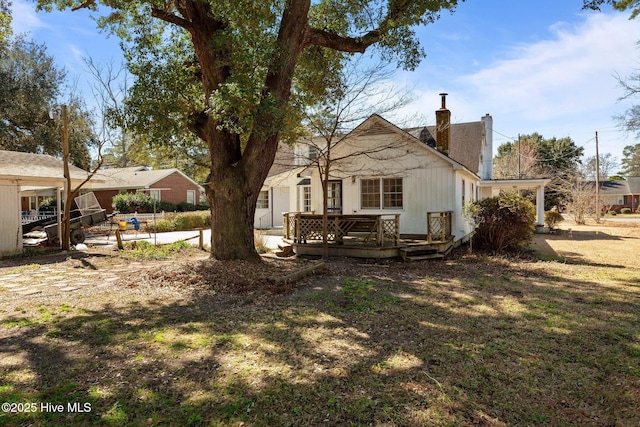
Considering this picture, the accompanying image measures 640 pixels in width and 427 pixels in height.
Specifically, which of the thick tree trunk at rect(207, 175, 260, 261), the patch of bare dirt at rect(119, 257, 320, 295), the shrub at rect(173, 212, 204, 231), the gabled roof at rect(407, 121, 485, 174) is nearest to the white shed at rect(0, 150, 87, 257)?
the patch of bare dirt at rect(119, 257, 320, 295)

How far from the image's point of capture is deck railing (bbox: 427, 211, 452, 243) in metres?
12.4

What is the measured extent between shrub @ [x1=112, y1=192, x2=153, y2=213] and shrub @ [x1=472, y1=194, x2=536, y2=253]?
2718 centimetres

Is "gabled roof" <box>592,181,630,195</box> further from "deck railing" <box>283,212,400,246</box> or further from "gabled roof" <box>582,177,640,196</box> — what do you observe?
"deck railing" <box>283,212,400,246</box>

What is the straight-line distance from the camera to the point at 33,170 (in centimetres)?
1364

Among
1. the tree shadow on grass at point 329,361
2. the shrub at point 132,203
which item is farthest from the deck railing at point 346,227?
the shrub at point 132,203

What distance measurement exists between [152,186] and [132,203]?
12.3ft

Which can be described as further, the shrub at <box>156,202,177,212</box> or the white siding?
the shrub at <box>156,202,177,212</box>

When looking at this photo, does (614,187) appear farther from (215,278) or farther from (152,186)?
(215,278)

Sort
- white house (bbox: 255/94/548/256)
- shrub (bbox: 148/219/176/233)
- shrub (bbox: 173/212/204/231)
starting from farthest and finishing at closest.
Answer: shrub (bbox: 173/212/204/231) < shrub (bbox: 148/219/176/233) < white house (bbox: 255/94/548/256)

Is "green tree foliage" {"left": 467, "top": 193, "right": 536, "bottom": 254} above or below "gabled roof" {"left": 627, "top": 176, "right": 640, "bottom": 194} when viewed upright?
below

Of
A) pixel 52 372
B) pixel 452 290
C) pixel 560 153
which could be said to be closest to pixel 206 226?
pixel 452 290

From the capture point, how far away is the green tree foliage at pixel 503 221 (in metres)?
12.2

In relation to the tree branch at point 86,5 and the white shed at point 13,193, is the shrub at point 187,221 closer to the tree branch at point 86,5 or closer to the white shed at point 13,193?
the white shed at point 13,193

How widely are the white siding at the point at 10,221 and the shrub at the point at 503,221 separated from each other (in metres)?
15.9
